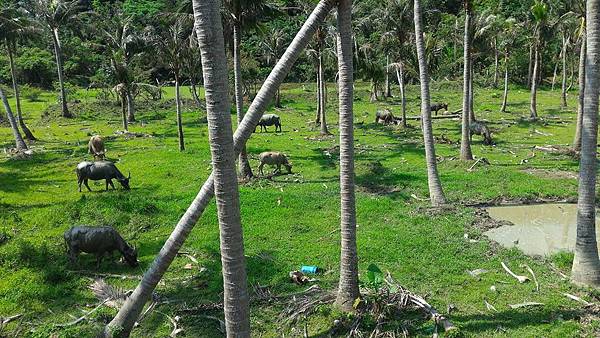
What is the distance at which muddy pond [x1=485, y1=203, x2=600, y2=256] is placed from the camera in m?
14.4

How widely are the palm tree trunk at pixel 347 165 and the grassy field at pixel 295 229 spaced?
1.91ft

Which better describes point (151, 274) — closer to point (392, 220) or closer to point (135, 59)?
point (392, 220)

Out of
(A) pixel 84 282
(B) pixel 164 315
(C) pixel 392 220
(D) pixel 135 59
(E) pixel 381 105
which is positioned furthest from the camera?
(E) pixel 381 105

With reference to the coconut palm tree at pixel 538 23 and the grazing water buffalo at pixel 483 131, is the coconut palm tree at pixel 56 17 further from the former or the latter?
the coconut palm tree at pixel 538 23

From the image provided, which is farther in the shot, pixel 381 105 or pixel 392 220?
pixel 381 105

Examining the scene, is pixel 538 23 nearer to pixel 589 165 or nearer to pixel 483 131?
pixel 483 131

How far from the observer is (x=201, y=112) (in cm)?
4300

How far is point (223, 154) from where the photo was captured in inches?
249

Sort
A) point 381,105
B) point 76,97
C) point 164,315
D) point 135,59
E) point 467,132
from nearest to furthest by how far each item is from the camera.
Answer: point 164,315 → point 467,132 → point 135,59 → point 381,105 → point 76,97

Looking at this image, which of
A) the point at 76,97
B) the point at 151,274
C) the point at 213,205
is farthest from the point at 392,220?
the point at 76,97

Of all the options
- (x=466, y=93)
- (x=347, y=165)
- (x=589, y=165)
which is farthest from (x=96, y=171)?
(x=589, y=165)

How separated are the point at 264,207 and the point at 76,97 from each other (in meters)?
39.6

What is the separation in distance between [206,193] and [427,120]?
10825 mm

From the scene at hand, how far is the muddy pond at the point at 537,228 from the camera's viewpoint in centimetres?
1441
